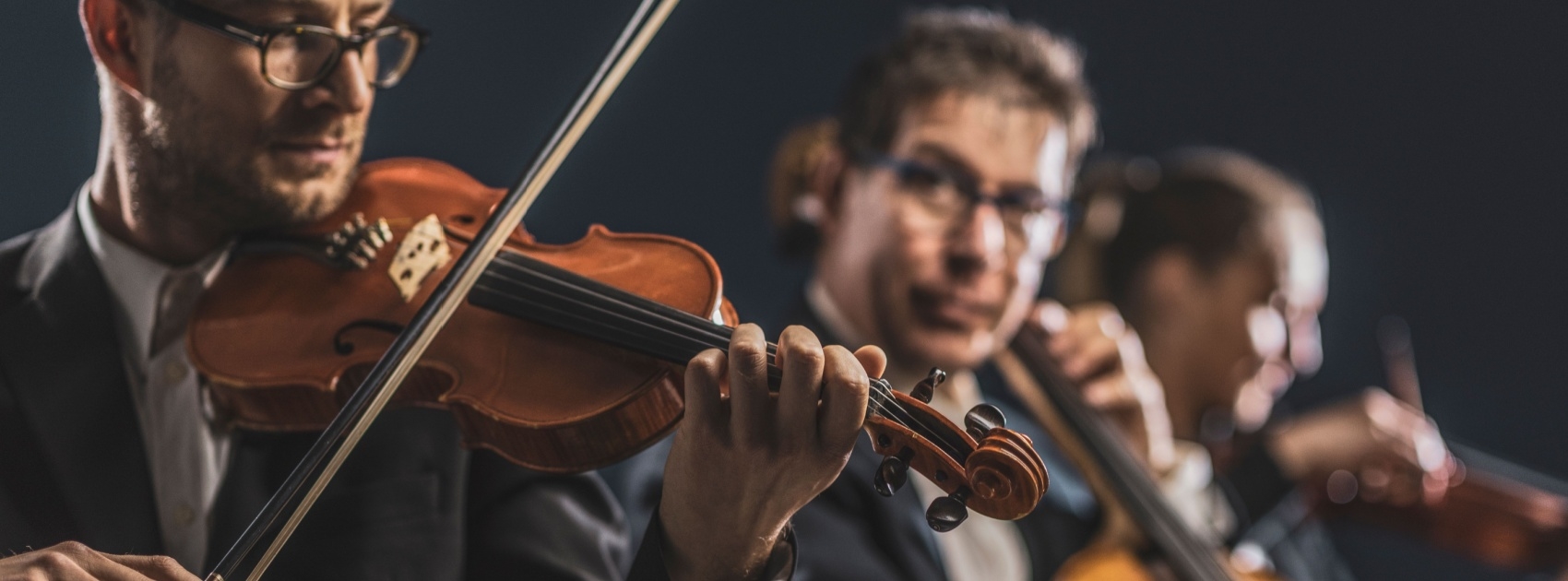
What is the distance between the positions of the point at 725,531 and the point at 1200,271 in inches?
58.4

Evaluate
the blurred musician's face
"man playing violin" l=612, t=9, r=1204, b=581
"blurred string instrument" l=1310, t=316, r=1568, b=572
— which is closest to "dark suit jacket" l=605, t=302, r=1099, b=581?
"man playing violin" l=612, t=9, r=1204, b=581

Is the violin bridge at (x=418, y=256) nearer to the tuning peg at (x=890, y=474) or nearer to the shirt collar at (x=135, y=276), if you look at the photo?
the shirt collar at (x=135, y=276)

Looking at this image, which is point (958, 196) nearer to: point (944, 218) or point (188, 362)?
point (944, 218)

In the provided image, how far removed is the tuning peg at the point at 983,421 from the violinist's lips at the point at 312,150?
0.48m

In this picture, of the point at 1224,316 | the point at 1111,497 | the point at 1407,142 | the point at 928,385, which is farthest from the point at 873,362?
the point at 1407,142

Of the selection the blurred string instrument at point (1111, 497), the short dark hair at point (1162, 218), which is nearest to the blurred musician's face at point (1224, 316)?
the short dark hair at point (1162, 218)

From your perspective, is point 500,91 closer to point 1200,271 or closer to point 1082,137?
point 1082,137

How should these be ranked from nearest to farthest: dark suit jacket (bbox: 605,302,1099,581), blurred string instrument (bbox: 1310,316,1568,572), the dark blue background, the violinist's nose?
dark suit jacket (bbox: 605,302,1099,581) < the violinist's nose < blurred string instrument (bbox: 1310,316,1568,572) < the dark blue background

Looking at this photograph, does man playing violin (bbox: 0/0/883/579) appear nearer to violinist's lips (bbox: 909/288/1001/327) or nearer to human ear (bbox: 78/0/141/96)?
human ear (bbox: 78/0/141/96)

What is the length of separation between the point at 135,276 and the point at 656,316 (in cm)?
39

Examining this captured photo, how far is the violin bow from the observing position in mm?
798

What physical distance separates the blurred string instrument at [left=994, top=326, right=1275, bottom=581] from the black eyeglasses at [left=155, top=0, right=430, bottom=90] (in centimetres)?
95

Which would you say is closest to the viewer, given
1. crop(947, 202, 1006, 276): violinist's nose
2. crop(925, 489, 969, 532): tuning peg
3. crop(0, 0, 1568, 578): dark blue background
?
crop(925, 489, 969, 532): tuning peg

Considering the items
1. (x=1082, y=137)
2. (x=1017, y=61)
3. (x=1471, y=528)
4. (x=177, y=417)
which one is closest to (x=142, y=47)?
(x=177, y=417)
